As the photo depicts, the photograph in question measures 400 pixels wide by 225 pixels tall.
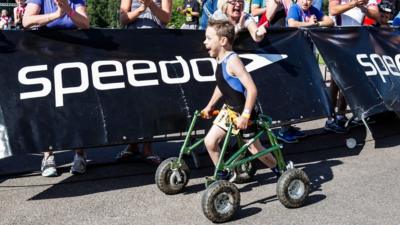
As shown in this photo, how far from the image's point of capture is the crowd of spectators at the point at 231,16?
5598 mm

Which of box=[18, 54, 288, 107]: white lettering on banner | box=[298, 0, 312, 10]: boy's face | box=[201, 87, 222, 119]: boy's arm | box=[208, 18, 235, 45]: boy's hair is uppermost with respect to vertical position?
box=[208, 18, 235, 45]: boy's hair

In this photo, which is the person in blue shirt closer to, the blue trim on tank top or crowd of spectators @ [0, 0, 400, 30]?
crowd of spectators @ [0, 0, 400, 30]

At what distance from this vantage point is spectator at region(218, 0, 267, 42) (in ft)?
19.1

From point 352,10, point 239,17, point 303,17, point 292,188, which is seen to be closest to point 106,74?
point 239,17

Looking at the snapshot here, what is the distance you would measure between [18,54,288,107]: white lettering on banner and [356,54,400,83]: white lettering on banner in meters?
1.66

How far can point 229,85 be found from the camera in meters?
4.92

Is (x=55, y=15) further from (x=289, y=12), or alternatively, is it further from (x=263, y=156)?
(x=289, y=12)

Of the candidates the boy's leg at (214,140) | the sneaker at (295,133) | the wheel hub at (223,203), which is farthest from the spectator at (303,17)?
the wheel hub at (223,203)

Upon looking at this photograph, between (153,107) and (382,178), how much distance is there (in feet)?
8.29

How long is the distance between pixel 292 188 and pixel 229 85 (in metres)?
1.08

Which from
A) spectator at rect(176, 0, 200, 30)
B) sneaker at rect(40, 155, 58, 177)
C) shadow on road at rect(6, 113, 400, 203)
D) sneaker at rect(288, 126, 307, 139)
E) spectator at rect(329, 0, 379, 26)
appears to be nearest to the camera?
shadow on road at rect(6, 113, 400, 203)

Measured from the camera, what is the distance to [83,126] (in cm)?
528

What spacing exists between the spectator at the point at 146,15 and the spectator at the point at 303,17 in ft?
6.08

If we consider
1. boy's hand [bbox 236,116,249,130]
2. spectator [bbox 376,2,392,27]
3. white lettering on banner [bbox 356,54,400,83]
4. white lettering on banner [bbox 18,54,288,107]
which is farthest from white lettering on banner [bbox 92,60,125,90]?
spectator [bbox 376,2,392,27]
